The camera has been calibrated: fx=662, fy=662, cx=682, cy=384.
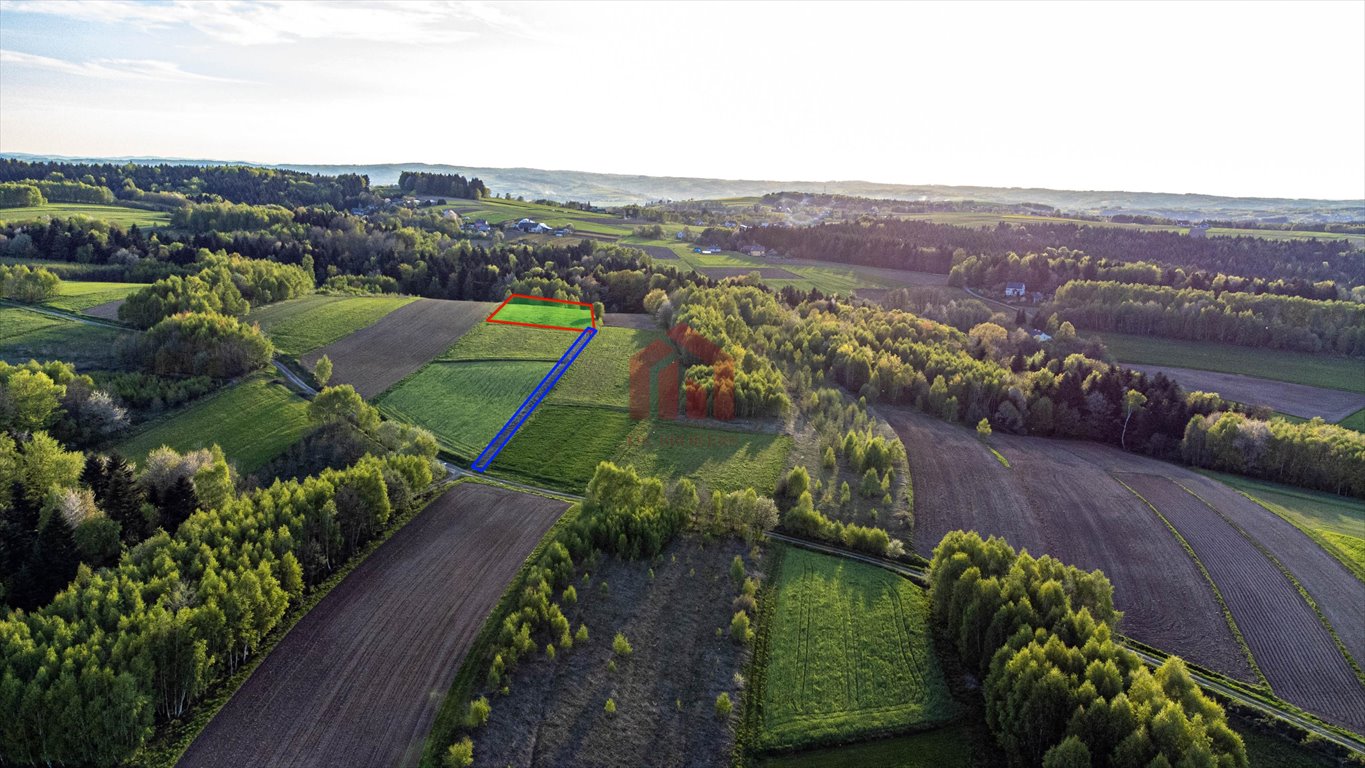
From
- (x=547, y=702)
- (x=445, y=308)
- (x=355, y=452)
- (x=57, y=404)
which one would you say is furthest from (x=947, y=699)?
(x=445, y=308)

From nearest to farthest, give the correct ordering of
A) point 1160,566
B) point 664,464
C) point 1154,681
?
point 1154,681
point 1160,566
point 664,464

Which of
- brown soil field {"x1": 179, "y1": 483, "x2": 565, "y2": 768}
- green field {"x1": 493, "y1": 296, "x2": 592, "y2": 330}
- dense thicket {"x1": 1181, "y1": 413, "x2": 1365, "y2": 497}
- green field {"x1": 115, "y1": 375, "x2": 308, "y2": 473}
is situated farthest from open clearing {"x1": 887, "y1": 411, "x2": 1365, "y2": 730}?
green field {"x1": 115, "y1": 375, "x2": 308, "y2": 473}

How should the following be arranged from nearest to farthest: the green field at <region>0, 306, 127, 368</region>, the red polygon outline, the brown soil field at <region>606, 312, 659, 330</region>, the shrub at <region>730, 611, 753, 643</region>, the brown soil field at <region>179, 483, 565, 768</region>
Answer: the brown soil field at <region>179, 483, 565, 768</region> → the shrub at <region>730, 611, 753, 643</region> → the green field at <region>0, 306, 127, 368</region> → the red polygon outline → the brown soil field at <region>606, 312, 659, 330</region>

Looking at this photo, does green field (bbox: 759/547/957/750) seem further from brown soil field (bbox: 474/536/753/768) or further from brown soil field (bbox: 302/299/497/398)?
brown soil field (bbox: 302/299/497/398)

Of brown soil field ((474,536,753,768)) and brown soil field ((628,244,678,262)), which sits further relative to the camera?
brown soil field ((628,244,678,262))

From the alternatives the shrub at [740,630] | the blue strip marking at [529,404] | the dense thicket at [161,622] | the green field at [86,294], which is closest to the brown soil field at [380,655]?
the dense thicket at [161,622]

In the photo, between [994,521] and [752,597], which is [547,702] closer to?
[752,597]

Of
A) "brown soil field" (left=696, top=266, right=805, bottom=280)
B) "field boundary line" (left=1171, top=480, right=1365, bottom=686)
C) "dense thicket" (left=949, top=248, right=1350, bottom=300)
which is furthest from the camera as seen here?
"brown soil field" (left=696, top=266, right=805, bottom=280)
